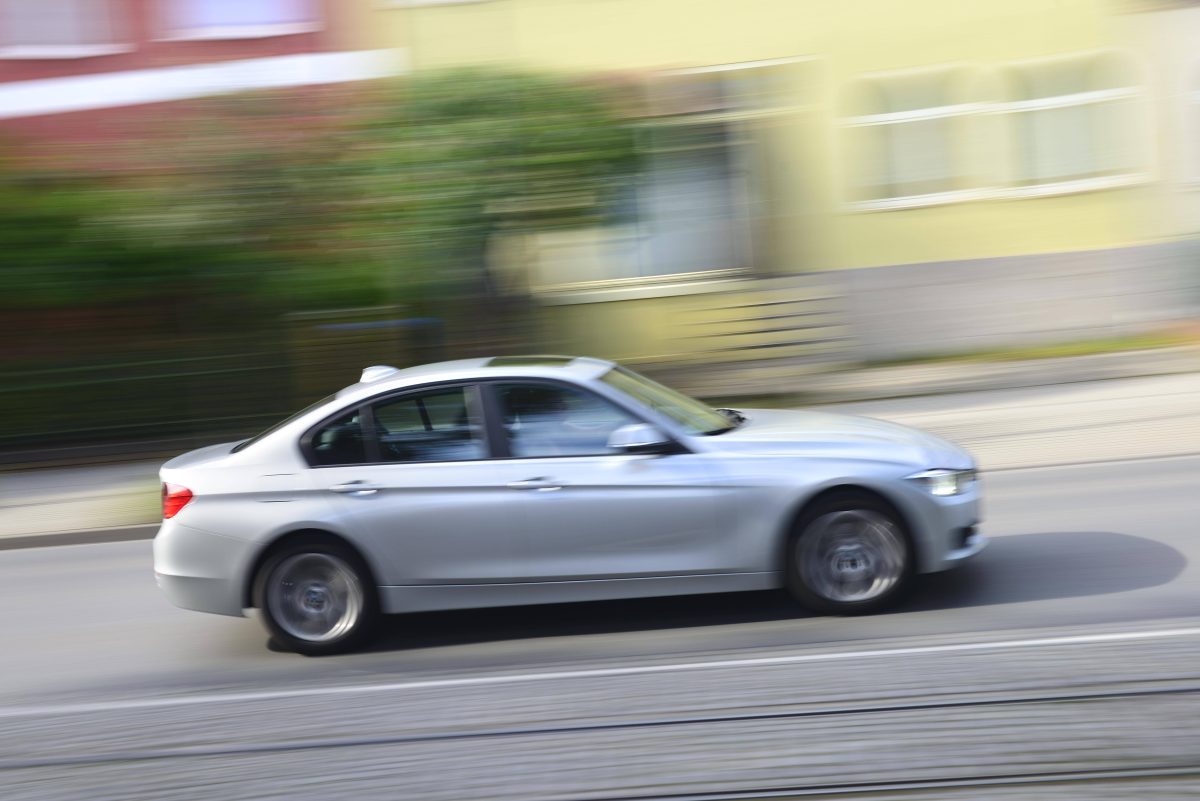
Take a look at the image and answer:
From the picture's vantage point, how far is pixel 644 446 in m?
6.47

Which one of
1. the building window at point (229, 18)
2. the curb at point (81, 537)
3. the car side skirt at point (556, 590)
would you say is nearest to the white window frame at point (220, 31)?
the building window at point (229, 18)

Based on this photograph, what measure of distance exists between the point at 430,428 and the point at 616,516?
107 cm

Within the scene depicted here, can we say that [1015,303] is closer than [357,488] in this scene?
No

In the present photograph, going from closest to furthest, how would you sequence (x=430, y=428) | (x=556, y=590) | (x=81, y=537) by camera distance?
1. (x=556, y=590)
2. (x=430, y=428)
3. (x=81, y=537)

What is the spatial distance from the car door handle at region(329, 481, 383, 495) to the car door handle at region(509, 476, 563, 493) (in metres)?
0.70

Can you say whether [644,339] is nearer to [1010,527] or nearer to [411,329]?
[411,329]

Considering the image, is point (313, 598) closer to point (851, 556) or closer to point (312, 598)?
point (312, 598)

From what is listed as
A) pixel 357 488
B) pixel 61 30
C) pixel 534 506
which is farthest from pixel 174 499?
pixel 61 30

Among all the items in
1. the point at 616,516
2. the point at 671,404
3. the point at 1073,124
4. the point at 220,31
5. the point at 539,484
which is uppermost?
the point at 220,31

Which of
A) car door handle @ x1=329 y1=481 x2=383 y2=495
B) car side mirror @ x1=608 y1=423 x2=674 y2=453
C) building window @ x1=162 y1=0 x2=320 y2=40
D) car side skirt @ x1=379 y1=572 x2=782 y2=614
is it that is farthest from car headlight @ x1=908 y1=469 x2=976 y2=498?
building window @ x1=162 y1=0 x2=320 y2=40

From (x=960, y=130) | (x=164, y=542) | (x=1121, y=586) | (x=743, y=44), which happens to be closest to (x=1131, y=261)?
(x=960, y=130)

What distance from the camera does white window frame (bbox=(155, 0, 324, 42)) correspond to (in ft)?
Result: 57.2

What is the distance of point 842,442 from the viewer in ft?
21.4

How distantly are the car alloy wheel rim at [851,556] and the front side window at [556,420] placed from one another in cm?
106
